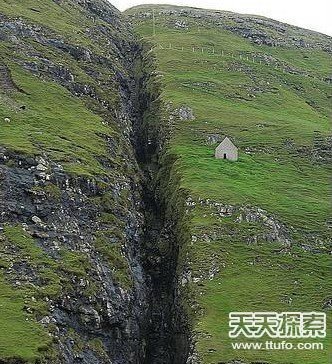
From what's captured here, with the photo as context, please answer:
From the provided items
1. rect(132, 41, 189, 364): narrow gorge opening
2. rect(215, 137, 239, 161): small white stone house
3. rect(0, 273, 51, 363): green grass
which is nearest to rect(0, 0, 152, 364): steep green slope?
rect(0, 273, 51, 363): green grass

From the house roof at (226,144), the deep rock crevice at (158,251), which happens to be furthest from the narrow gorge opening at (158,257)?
the house roof at (226,144)

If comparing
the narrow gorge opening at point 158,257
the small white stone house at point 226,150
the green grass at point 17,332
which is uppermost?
the small white stone house at point 226,150

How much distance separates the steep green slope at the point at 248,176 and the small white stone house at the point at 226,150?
4.02ft

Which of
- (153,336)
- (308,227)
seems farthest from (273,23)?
(153,336)

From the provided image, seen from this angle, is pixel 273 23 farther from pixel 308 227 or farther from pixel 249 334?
pixel 249 334

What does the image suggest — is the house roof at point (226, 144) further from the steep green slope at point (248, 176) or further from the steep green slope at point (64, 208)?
the steep green slope at point (64, 208)

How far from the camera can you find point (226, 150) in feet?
267

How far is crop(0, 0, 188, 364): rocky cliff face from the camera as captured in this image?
145 ft

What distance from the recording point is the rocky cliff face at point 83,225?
44.2 meters

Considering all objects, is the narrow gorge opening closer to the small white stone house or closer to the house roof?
the small white stone house

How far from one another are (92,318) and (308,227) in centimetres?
2807

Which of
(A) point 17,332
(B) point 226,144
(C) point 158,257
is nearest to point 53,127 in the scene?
(C) point 158,257

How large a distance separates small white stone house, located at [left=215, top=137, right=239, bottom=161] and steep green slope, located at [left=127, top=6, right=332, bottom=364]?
1226 mm

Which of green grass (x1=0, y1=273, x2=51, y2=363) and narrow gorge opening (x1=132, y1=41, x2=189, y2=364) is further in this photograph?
narrow gorge opening (x1=132, y1=41, x2=189, y2=364)
